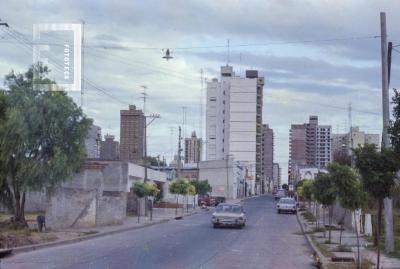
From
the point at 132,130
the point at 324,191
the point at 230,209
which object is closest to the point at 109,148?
the point at 132,130

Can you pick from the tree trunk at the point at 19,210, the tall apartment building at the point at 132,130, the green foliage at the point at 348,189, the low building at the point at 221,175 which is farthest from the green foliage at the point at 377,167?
the low building at the point at 221,175

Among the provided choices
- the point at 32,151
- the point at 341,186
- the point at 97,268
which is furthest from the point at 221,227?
the point at 97,268

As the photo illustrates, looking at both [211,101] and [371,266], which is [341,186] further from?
[211,101]

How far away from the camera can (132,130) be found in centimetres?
10062

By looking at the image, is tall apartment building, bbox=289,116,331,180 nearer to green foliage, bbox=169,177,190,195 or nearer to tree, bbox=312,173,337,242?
green foliage, bbox=169,177,190,195

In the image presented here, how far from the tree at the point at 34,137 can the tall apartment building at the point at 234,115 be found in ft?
348

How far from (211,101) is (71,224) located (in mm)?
107994

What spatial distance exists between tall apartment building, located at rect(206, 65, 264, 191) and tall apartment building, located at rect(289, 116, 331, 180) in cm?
911

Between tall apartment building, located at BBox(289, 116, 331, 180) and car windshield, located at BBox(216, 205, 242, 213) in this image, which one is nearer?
car windshield, located at BBox(216, 205, 242, 213)

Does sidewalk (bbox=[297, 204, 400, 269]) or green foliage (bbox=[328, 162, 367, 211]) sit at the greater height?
green foliage (bbox=[328, 162, 367, 211])

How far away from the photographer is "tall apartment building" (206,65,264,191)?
5709 inches

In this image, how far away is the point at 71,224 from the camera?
39250 millimetres

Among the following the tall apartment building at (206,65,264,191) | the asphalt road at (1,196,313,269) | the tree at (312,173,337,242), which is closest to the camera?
the asphalt road at (1,196,313,269)

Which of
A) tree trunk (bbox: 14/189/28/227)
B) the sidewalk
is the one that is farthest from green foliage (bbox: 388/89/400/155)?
tree trunk (bbox: 14/189/28/227)
